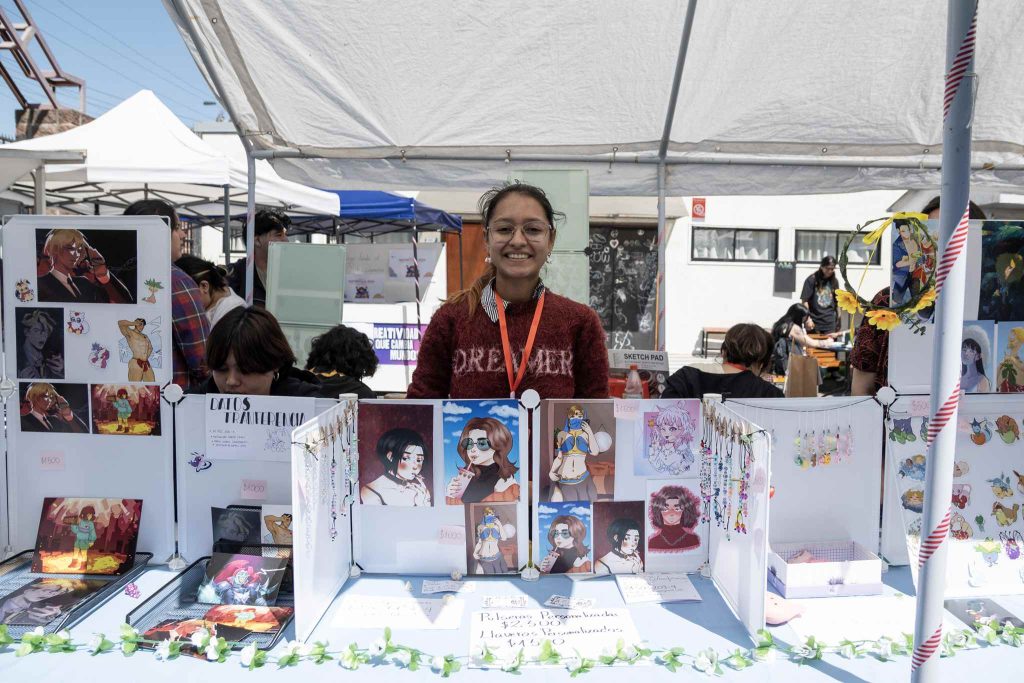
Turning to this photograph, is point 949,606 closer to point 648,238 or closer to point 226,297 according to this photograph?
point 226,297

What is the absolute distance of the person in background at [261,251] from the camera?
13.6 feet

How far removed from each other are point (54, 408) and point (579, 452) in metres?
1.52

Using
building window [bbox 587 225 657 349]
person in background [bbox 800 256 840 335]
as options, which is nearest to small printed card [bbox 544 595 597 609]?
person in background [bbox 800 256 840 335]

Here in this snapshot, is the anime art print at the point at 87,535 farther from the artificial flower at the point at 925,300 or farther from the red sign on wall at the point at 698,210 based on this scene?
the red sign on wall at the point at 698,210

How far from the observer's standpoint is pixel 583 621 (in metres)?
1.58

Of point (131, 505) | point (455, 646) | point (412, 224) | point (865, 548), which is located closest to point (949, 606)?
point (865, 548)

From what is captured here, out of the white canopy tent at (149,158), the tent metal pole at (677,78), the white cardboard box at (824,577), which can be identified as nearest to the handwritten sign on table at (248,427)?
the white cardboard box at (824,577)

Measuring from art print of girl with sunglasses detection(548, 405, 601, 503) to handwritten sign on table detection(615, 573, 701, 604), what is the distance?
0.25 meters

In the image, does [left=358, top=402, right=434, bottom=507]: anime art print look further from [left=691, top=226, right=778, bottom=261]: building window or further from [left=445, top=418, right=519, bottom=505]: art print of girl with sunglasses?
[left=691, top=226, right=778, bottom=261]: building window

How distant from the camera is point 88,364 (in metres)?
1.90

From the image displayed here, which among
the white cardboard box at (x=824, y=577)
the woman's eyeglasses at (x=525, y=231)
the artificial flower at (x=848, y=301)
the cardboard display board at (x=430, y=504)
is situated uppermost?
the woman's eyeglasses at (x=525, y=231)

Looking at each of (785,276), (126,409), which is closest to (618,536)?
(126,409)

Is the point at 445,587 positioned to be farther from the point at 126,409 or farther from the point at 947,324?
the point at 947,324

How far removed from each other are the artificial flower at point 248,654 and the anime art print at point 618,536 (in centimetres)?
88
